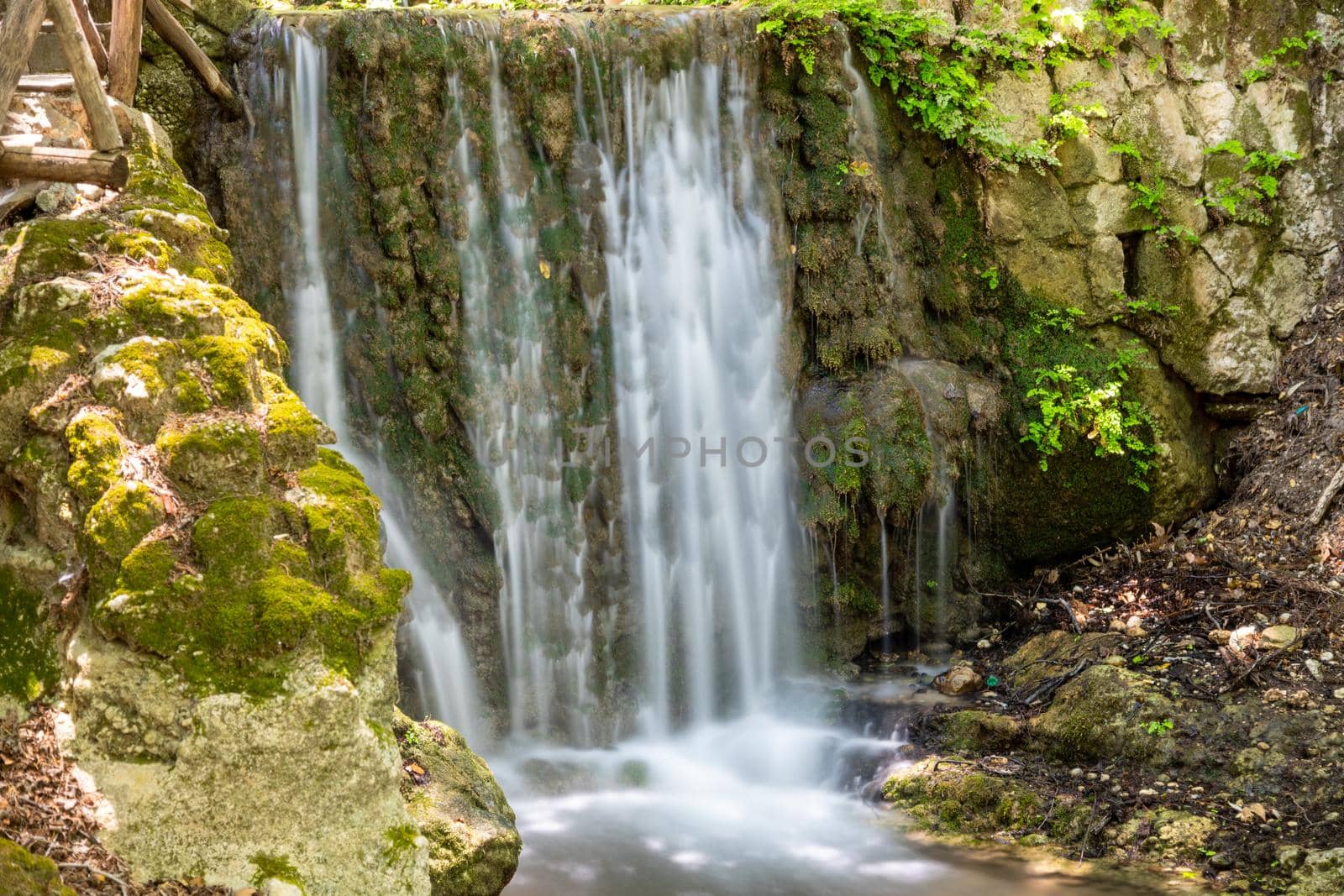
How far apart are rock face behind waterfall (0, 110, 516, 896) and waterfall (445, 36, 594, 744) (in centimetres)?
326

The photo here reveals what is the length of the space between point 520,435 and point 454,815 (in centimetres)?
367

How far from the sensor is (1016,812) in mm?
5969

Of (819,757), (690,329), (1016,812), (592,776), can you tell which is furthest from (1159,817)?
(690,329)

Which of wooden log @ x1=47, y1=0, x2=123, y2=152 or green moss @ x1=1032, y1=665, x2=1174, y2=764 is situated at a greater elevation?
wooden log @ x1=47, y1=0, x2=123, y2=152

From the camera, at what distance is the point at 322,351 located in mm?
7266

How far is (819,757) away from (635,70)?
4.98m

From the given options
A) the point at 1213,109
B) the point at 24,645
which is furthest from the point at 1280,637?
the point at 24,645

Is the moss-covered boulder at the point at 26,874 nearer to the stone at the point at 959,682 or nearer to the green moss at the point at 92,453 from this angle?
the green moss at the point at 92,453

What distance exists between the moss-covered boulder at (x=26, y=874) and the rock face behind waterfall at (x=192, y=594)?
44 centimetres

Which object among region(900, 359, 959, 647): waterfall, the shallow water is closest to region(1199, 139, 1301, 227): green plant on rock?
region(900, 359, 959, 647): waterfall

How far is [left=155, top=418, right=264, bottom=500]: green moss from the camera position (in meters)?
3.71

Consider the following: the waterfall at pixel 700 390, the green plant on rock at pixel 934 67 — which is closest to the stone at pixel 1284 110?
the green plant on rock at pixel 934 67

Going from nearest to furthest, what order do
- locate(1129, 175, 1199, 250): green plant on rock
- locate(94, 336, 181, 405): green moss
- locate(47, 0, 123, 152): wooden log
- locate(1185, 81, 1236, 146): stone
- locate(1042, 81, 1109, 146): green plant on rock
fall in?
locate(94, 336, 181, 405): green moss
locate(47, 0, 123, 152): wooden log
locate(1042, 81, 1109, 146): green plant on rock
locate(1129, 175, 1199, 250): green plant on rock
locate(1185, 81, 1236, 146): stone

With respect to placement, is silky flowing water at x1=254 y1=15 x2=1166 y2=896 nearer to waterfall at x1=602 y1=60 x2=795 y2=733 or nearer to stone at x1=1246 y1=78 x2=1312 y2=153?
waterfall at x1=602 y1=60 x2=795 y2=733
